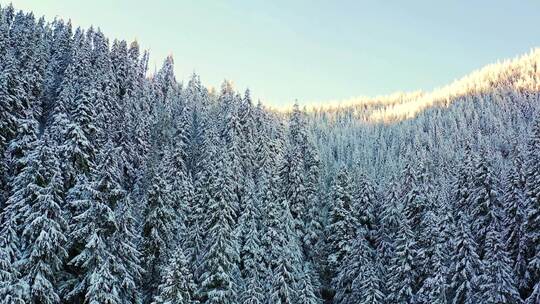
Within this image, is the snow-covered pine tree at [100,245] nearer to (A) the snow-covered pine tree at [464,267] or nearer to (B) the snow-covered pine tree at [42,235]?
(B) the snow-covered pine tree at [42,235]

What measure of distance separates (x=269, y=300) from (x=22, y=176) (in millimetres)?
21812

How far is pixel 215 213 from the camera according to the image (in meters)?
44.1

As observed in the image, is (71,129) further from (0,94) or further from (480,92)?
(480,92)

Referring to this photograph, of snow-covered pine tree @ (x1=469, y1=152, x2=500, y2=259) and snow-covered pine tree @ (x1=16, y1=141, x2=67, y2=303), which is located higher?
snow-covered pine tree @ (x1=469, y1=152, x2=500, y2=259)

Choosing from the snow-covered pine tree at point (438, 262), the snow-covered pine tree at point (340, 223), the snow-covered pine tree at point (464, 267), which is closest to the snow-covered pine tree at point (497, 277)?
the snow-covered pine tree at point (464, 267)

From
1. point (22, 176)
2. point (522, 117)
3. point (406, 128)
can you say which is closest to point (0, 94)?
point (22, 176)

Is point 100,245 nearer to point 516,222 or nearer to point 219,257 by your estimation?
point 219,257

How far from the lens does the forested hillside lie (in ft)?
106

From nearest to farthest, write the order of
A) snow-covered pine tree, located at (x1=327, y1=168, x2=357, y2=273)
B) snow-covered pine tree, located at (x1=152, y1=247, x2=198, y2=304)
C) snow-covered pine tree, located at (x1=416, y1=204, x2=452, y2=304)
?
snow-covered pine tree, located at (x1=152, y1=247, x2=198, y2=304) < snow-covered pine tree, located at (x1=416, y1=204, x2=452, y2=304) < snow-covered pine tree, located at (x1=327, y1=168, x2=357, y2=273)

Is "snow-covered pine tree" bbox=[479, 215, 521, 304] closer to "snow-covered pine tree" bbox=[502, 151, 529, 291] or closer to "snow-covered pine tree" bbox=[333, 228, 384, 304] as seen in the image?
"snow-covered pine tree" bbox=[502, 151, 529, 291]

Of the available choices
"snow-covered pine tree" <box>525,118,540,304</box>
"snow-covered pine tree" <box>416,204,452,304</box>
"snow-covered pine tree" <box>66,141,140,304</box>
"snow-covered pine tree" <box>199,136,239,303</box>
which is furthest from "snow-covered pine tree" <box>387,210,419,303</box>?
"snow-covered pine tree" <box>66,141,140,304</box>

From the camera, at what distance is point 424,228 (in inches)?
1935

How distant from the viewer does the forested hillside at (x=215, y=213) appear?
106 feet

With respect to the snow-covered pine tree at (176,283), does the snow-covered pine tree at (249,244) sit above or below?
above
